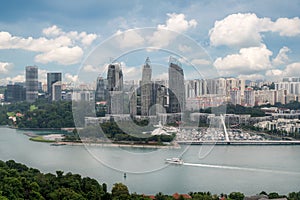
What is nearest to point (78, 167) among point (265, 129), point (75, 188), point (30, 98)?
point (75, 188)

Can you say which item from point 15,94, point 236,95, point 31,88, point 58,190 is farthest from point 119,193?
point 15,94

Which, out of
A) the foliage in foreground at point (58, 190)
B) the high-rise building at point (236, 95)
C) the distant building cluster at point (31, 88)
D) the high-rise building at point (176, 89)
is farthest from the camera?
the distant building cluster at point (31, 88)

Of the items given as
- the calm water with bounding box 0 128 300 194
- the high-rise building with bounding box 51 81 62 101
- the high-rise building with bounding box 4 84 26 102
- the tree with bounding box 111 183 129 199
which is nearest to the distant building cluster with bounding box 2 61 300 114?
the calm water with bounding box 0 128 300 194

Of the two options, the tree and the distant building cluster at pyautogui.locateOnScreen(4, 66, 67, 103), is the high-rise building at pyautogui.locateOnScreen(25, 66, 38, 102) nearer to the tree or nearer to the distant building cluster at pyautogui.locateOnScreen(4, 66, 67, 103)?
the distant building cluster at pyautogui.locateOnScreen(4, 66, 67, 103)

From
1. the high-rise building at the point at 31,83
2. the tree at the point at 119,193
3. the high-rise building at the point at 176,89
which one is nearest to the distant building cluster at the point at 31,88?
the high-rise building at the point at 31,83

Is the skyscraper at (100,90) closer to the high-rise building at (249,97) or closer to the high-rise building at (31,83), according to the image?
the high-rise building at (249,97)

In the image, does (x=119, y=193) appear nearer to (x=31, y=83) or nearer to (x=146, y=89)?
(x=146, y=89)
